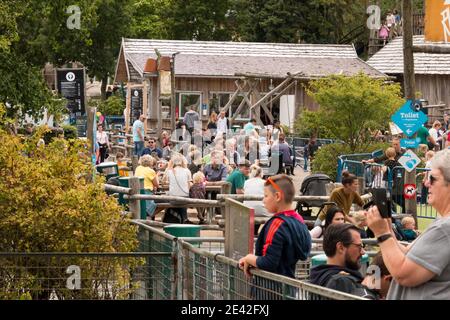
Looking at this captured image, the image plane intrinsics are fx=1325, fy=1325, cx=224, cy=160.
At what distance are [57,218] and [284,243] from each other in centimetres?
396

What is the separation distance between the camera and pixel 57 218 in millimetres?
12500

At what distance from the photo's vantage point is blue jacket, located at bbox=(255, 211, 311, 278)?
8985 mm

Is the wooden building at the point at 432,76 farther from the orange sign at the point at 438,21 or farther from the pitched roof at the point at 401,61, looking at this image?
the orange sign at the point at 438,21

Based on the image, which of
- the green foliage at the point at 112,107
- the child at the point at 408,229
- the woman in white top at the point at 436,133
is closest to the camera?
the child at the point at 408,229

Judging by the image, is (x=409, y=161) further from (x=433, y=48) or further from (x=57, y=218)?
(x=57, y=218)

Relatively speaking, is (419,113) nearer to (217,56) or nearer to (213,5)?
(217,56)

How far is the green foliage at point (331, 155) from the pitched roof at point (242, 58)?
22.2 m

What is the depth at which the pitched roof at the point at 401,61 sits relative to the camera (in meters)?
57.6

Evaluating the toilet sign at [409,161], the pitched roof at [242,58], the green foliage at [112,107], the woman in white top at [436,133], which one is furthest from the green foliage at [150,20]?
the toilet sign at [409,161]

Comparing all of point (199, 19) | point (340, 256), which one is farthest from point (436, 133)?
point (199, 19)

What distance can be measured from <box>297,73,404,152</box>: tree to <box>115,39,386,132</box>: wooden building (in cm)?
1682

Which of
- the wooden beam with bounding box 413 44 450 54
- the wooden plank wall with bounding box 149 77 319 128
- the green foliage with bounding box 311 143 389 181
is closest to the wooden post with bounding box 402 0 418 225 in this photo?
the wooden beam with bounding box 413 44 450 54

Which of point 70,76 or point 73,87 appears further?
point 70,76

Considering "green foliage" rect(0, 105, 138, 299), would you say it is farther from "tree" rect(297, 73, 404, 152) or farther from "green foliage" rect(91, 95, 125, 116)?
"green foliage" rect(91, 95, 125, 116)
